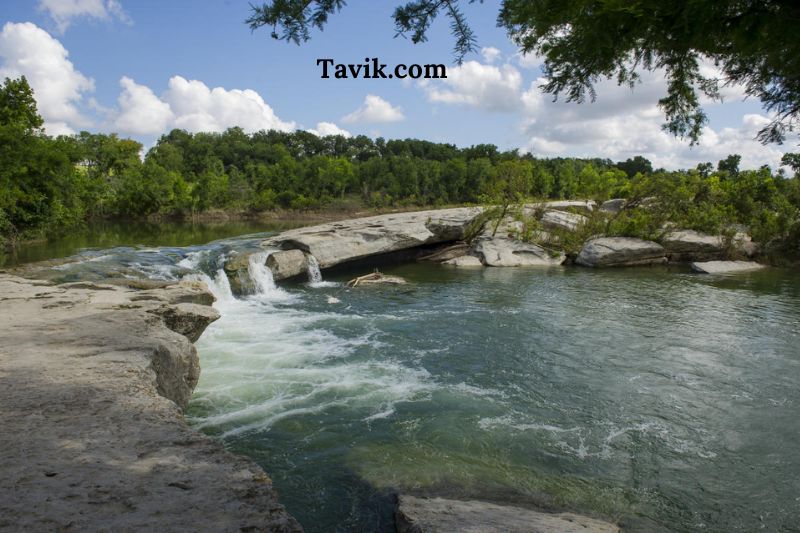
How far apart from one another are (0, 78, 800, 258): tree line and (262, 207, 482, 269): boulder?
124 inches

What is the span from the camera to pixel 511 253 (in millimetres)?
24562

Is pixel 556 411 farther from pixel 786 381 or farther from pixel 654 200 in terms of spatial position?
pixel 654 200

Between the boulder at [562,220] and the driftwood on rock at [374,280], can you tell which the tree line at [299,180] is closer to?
the boulder at [562,220]

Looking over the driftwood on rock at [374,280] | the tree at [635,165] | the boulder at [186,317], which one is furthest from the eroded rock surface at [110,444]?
the tree at [635,165]

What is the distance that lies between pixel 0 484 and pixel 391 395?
5524mm

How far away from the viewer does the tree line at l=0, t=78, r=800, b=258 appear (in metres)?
24.1

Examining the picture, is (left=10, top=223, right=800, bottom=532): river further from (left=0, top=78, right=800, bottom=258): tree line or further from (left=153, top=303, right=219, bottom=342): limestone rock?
(left=0, top=78, right=800, bottom=258): tree line

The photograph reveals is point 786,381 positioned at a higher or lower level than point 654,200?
lower

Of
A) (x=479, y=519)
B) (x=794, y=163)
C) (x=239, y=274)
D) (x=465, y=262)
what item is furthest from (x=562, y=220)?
(x=479, y=519)

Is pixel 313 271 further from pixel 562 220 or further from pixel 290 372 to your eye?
pixel 562 220

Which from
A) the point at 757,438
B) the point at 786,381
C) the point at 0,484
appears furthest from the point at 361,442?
the point at 786,381

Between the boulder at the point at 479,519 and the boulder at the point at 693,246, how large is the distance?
2396cm

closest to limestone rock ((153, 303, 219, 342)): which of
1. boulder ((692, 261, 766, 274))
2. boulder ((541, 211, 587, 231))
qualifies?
boulder ((692, 261, 766, 274))

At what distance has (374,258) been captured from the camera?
77.8 ft
